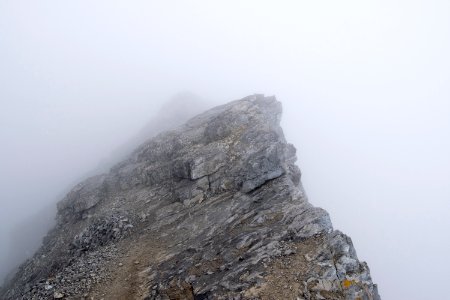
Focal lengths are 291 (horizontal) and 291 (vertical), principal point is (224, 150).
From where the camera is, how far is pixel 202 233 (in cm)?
2195

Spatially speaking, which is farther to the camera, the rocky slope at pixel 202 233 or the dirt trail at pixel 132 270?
the dirt trail at pixel 132 270

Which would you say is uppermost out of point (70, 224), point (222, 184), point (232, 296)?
point (70, 224)

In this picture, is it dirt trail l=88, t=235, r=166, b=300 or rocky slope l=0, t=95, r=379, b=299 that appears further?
dirt trail l=88, t=235, r=166, b=300

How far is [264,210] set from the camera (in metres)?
21.8

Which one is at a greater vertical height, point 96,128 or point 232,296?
point 96,128

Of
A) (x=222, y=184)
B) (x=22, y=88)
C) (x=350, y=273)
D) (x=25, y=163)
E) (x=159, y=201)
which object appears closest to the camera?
(x=350, y=273)

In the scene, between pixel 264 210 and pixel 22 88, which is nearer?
pixel 264 210

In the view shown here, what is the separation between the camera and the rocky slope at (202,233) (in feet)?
53.5

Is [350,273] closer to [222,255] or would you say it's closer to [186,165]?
[222,255]

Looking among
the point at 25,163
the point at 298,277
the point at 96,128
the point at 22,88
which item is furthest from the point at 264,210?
the point at 22,88

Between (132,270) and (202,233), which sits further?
(202,233)

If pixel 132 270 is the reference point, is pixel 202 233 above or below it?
below

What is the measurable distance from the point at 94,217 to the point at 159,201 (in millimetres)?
6780

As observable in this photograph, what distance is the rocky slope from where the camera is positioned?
642 inches
